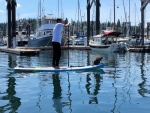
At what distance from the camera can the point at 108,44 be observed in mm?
40812

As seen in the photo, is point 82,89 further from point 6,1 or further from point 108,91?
point 6,1

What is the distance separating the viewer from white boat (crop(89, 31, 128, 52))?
39562 millimetres

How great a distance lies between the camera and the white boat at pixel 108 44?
3956 cm

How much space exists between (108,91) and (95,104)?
5.94 ft

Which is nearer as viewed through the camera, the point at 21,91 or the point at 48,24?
the point at 21,91

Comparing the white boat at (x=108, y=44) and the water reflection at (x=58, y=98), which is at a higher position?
the white boat at (x=108, y=44)

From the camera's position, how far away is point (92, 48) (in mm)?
43094

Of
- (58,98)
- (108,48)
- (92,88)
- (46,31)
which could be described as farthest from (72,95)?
(46,31)

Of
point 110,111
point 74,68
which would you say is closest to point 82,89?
point 110,111

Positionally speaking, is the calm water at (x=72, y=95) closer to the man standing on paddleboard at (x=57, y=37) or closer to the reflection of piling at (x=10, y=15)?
the man standing on paddleboard at (x=57, y=37)

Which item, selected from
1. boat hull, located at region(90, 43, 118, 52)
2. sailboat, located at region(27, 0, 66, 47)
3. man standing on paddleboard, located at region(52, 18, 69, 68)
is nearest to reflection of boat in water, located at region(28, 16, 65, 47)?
sailboat, located at region(27, 0, 66, 47)

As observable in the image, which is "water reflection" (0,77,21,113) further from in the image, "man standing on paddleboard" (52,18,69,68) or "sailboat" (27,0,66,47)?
"sailboat" (27,0,66,47)

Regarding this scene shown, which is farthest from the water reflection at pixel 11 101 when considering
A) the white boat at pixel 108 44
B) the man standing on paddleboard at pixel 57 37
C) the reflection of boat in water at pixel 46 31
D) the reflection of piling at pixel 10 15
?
the reflection of boat in water at pixel 46 31

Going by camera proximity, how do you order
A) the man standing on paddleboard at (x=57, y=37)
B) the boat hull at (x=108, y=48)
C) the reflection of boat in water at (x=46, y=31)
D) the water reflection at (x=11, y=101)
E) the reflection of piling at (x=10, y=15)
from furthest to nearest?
the reflection of boat in water at (x=46, y=31) < the reflection of piling at (x=10, y=15) < the boat hull at (x=108, y=48) < the man standing on paddleboard at (x=57, y=37) < the water reflection at (x=11, y=101)
